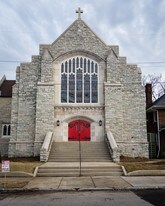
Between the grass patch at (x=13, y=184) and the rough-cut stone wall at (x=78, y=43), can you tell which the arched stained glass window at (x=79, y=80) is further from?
the grass patch at (x=13, y=184)

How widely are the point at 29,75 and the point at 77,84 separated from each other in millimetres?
4803

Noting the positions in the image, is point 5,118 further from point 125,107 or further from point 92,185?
point 92,185

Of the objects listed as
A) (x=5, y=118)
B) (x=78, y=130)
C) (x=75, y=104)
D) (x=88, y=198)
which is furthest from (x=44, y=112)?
(x=88, y=198)

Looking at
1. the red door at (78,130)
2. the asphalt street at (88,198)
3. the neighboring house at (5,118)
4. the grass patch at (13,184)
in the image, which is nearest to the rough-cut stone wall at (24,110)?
the red door at (78,130)

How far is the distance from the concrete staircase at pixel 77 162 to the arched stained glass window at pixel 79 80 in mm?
4631

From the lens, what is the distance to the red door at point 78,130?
25.2 metres

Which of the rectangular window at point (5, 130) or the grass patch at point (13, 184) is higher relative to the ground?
the rectangular window at point (5, 130)

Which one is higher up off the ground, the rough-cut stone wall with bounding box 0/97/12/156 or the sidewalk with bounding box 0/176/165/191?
the rough-cut stone wall with bounding box 0/97/12/156

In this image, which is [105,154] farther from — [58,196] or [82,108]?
[58,196]

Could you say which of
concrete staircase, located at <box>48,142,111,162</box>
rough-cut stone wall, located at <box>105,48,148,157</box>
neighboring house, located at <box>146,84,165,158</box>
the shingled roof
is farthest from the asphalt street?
the shingled roof

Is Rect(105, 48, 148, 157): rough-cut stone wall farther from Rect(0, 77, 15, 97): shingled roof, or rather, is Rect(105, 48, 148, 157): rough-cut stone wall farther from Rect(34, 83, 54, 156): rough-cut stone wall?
Rect(0, 77, 15, 97): shingled roof

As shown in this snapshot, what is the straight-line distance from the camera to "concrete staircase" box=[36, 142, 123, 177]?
634 inches

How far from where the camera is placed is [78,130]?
25.2m

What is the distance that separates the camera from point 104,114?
25.2m
